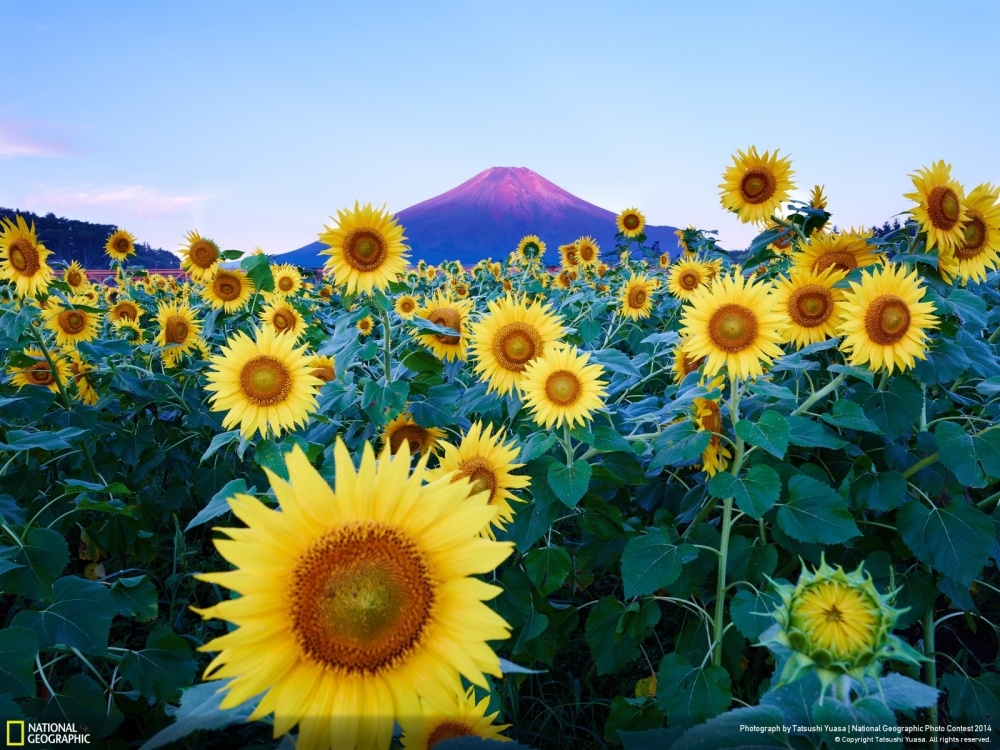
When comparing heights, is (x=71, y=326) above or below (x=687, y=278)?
below

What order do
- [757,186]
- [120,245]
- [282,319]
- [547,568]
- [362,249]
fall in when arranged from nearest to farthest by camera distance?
[547,568] → [362,249] → [757,186] → [282,319] → [120,245]

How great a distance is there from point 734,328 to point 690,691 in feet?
3.86

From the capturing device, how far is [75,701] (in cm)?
185

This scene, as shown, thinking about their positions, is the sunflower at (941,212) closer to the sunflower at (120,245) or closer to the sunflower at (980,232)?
the sunflower at (980,232)

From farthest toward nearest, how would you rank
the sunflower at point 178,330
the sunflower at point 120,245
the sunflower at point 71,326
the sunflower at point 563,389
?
1. the sunflower at point 120,245
2. the sunflower at point 178,330
3. the sunflower at point 71,326
4. the sunflower at point 563,389

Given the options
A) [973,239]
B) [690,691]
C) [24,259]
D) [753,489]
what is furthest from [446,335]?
[24,259]

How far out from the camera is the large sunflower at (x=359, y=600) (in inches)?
33.9

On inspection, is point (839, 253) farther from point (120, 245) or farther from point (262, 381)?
point (120, 245)

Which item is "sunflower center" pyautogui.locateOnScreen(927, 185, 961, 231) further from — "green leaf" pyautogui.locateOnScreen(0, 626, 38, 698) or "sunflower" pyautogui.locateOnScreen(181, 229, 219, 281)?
"sunflower" pyautogui.locateOnScreen(181, 229, 219, 281)

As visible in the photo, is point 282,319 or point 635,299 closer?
point 282,319

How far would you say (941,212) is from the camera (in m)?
2.39

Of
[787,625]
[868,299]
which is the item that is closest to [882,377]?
[868,299]

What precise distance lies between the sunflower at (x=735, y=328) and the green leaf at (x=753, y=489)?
385 millimetres

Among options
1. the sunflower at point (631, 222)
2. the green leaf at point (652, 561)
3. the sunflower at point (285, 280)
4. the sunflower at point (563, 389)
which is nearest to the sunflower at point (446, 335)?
the sunflower at point (563, 389)
